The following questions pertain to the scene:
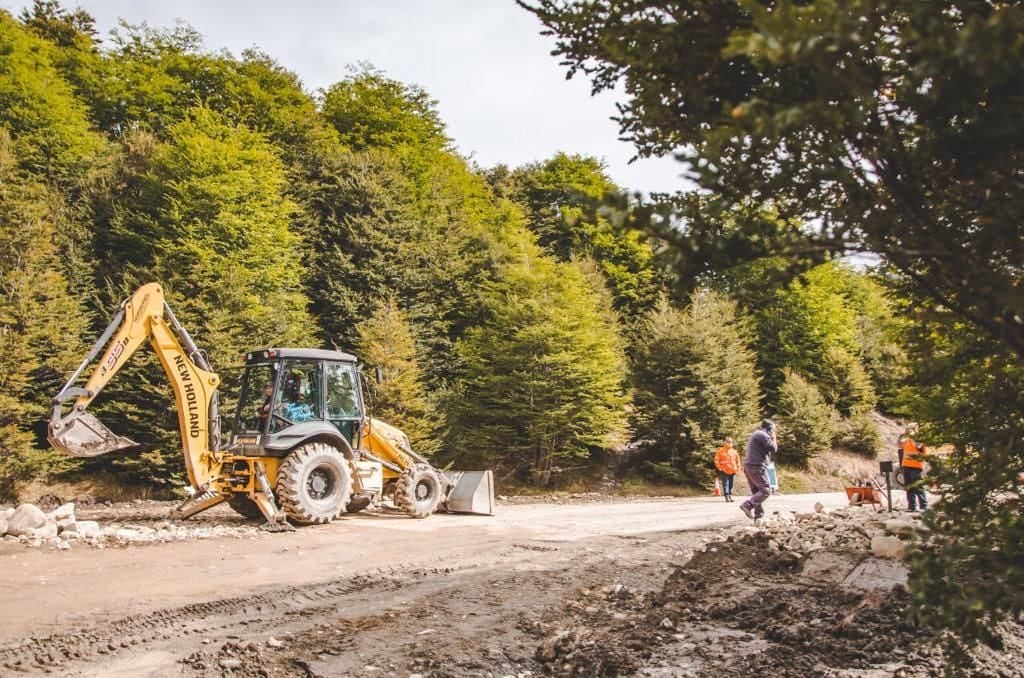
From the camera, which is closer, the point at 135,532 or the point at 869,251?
the point at 869,251

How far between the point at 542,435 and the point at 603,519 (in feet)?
30.2

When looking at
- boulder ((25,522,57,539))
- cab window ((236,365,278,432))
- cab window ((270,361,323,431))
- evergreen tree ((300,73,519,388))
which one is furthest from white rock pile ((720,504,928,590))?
evergreen tree ((300,73,519,388))

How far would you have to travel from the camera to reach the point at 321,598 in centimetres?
660

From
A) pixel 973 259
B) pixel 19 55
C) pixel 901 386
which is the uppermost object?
pixel 19 55

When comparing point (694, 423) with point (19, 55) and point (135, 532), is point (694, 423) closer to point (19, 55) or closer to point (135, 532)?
point (135, 532)

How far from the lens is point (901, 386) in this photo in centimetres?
416

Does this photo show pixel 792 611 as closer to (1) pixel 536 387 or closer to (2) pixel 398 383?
(2) pixel 398 383

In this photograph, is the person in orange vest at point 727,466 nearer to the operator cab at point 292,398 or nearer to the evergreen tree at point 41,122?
the operator cab at point 292,398

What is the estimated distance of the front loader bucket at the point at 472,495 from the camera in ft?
43.3

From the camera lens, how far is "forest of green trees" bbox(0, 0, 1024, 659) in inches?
101

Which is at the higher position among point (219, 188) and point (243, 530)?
point (219, 188)

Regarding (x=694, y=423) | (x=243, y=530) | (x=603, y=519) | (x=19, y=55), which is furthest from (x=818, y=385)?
(x=19, y=55)

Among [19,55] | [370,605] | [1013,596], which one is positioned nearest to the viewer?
[1013,596]

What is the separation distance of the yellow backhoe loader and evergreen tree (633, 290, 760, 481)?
12.0 meters
